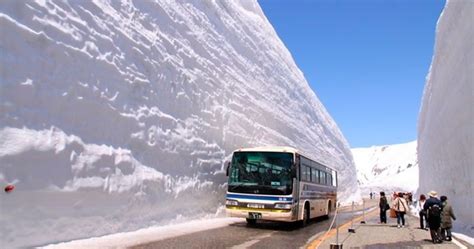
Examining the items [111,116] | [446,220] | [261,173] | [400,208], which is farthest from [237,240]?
[400,208]

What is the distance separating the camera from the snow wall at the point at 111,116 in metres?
8.83

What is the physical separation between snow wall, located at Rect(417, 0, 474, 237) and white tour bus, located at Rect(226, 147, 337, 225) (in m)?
5.79

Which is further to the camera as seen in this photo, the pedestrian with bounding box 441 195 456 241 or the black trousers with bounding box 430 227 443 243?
the pedestrian with bounding box 441 195 456 241

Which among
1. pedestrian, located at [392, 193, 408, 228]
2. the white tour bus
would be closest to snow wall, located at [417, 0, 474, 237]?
pedestrian, located at [392, 193, 408, 228]

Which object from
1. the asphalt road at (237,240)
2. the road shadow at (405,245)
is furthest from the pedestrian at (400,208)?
the asphalt road at (237,240)

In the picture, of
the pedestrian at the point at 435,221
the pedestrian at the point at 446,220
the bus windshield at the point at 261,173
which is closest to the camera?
the pedestrian at the point at 435,221

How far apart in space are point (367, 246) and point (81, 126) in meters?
7.82

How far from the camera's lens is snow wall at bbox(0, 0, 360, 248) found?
883 centimetres

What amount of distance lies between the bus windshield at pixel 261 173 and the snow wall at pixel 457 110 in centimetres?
625

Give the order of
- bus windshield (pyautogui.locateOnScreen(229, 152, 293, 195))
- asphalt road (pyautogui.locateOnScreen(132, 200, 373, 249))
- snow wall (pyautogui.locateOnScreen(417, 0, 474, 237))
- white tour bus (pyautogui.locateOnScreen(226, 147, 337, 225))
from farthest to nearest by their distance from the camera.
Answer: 1. snow wall (pyautogui.locateOnScreen(417, 0, 474, 237))
2. bus windshield (pyautogui.locateOnScreen(229, 152, 293, 195))
3. white tour bus (pyautogui.locateOnScreen(226, 147, 337, 225))
4. asphalt road (pyautogui.locateOnScreen(132, 200, 373, 249))

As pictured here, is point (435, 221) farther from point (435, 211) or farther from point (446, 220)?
point (446, 220)

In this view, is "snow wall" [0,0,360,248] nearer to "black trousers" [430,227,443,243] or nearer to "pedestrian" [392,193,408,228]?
"pedestrian" [392,193,408,228]

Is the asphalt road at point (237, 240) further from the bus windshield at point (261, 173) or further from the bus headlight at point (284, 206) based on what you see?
the bus windshield at point (261, 173)

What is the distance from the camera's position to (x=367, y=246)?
10.8 meters
